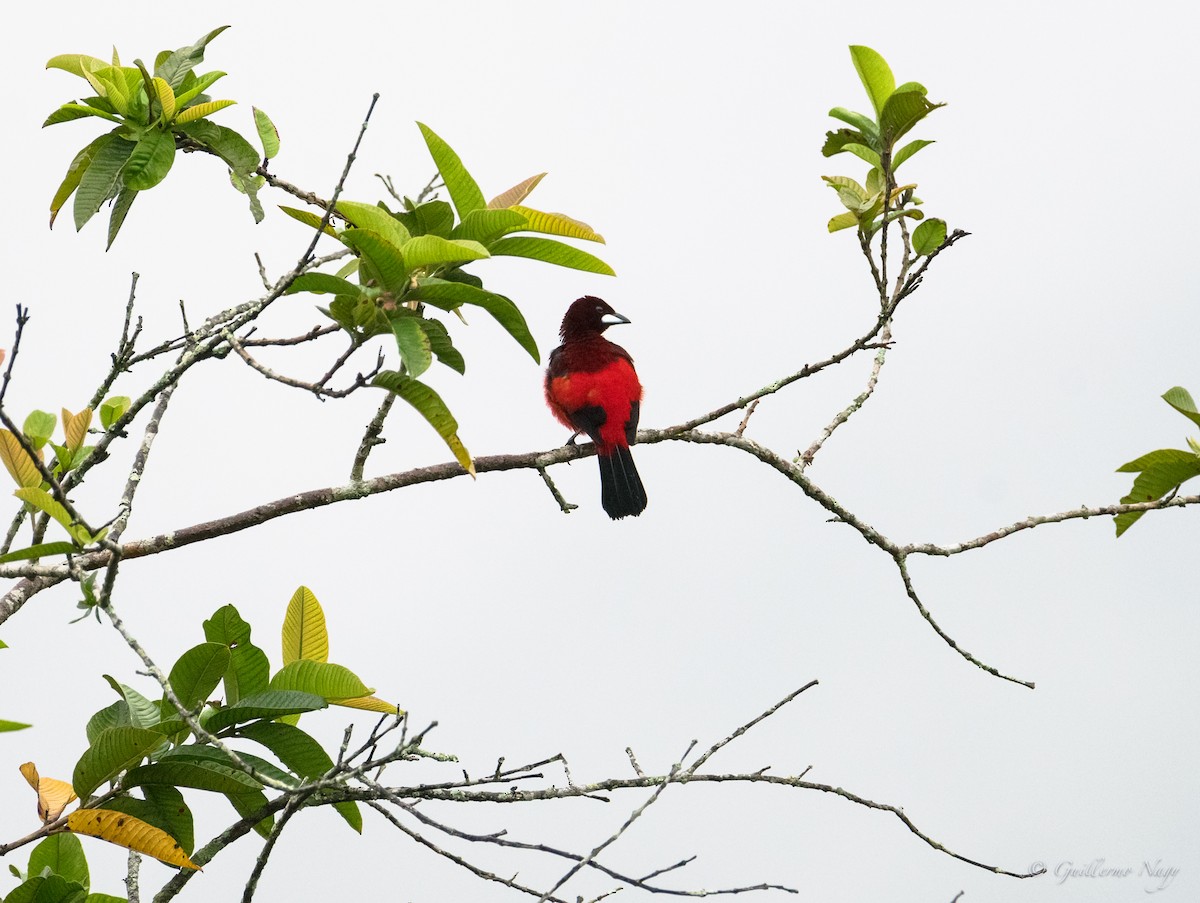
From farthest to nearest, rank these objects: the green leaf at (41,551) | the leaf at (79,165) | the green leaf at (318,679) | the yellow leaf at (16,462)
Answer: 1. the leaf at (79,165)
2. the green leaf at (318,679)
3. the yellow leaf at (16,462)
4. the green leaf at (41,551)

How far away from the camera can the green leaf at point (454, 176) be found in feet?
9.68

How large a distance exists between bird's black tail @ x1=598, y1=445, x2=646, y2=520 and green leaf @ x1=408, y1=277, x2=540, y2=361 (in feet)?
9.11

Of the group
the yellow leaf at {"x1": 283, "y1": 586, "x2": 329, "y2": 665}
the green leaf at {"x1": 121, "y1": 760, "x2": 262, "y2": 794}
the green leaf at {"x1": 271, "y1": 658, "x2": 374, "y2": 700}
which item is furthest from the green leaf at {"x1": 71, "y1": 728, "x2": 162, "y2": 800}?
the yellow leaf at {"x1": 283, "y1": 586, "x2": 329, "y2": 665}

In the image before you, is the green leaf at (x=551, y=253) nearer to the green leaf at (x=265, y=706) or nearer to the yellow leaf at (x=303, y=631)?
the yellow leaf at (x=303, y=631)

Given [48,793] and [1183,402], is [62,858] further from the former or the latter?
[1183,402]

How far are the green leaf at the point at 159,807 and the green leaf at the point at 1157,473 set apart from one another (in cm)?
316

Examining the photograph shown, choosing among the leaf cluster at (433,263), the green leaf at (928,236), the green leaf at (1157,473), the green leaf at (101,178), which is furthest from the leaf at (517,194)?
the green leaf at (1157,473)

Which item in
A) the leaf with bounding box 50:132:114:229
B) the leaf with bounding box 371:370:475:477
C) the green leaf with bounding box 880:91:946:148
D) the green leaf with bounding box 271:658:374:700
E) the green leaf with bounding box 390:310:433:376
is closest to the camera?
the green leaf with bounding box 390:310:433:376

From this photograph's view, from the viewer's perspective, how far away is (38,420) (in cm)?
355

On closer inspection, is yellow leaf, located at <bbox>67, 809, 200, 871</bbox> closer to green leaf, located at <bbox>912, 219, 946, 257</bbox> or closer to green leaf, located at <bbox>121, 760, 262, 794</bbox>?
green leaf, located at <bbox>121, 760, 262, 794</bbox>

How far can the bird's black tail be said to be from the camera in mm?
5859

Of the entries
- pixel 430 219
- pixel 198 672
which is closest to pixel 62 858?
pixel 198 672

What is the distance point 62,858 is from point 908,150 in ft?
10.5

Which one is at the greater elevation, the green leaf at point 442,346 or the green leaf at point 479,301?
A: the green leaf at point 479,301
